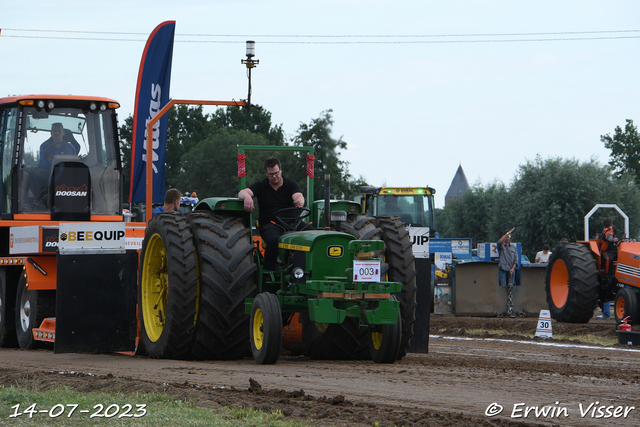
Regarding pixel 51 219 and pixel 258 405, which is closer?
pixel 258 405

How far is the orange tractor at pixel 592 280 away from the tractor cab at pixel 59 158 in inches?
348

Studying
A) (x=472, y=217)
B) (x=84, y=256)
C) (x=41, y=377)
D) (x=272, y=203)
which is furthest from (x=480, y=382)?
(x=472, y=217)

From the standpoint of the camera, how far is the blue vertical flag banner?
55.4 feet

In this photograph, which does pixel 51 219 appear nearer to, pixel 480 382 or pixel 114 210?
pixel 114 210

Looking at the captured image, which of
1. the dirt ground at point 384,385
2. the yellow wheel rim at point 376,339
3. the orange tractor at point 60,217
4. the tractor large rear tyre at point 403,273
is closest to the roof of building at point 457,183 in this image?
the orange tractor at point 60,217

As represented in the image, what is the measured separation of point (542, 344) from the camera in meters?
13.5

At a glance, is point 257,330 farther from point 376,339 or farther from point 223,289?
point 376,339

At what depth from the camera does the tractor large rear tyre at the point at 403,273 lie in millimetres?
8742

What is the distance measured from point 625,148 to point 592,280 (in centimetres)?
6045

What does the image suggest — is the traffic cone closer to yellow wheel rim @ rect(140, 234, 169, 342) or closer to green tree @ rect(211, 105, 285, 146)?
yellow wheel rim @ rect(140, 234, 169, 342)

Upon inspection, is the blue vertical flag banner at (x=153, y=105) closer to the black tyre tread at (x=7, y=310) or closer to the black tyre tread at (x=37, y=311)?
the black tyre tread at (x=7, y=310)

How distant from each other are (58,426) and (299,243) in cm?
363

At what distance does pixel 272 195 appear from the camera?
9.03 m

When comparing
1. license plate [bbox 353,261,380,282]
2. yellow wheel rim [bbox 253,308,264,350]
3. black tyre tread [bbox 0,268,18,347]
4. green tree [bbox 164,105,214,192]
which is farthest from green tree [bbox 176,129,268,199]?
license plate [bbox 353,261,380,282]
